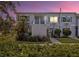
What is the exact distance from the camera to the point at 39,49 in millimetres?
13289

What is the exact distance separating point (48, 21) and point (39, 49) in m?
1.22

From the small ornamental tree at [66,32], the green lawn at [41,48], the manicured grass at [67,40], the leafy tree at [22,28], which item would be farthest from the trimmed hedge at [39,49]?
the small ornamental tree at [66,32]

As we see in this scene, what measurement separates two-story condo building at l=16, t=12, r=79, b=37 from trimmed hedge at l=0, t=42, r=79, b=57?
1.76 ft

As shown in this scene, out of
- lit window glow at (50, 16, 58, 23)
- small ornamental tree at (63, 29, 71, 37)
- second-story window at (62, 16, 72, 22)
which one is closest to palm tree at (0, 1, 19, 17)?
lit window glow at (50, 16, 58, 23)

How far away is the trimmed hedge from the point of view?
1312 cm

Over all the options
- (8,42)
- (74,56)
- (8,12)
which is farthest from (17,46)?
(74,56)

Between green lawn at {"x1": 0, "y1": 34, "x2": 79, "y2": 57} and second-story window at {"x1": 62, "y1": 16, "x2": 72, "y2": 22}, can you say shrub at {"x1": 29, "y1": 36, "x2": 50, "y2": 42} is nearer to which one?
green lawn at {"x1": 0, "y1": 34, "x2": 79, "y2": 57}

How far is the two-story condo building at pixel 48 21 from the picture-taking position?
13172 mm

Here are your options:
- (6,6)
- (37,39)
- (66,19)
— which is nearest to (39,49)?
(37,39)

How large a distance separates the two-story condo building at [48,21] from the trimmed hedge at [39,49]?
1.76 feet

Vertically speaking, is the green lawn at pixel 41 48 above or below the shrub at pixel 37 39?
below

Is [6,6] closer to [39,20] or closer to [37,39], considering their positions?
[39,20]

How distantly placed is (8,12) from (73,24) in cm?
273

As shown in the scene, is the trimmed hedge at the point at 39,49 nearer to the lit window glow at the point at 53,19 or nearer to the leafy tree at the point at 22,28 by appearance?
the leafy tree at the point at 22,28
